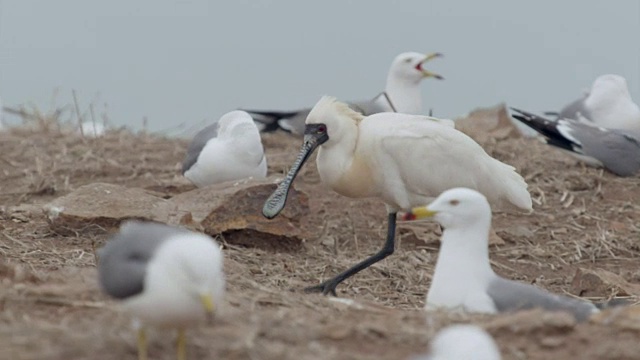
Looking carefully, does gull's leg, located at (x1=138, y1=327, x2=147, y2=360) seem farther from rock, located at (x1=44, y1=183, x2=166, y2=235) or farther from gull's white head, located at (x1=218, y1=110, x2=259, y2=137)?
gull's white head, located at (x1=218, y1=110, x2=259, y2=137)

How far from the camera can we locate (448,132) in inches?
351

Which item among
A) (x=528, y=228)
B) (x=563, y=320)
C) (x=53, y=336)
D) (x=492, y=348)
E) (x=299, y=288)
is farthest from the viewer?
(x=528, y=228)

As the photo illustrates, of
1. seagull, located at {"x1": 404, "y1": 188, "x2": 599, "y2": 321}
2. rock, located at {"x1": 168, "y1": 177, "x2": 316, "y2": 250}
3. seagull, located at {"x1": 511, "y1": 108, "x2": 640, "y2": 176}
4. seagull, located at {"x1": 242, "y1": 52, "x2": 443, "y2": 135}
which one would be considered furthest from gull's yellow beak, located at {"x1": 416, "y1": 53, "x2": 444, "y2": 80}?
seagull, located at {"x1": 404, "y1": 188, "x2": 599, "y2": 321}

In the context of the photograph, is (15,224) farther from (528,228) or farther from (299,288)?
(528,228)

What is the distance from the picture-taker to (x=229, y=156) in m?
11.0

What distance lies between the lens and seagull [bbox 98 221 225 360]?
184 inches

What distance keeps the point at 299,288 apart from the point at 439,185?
1.11m

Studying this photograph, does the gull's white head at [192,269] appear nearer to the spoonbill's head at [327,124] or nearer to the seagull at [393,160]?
the seagull at [393,160]

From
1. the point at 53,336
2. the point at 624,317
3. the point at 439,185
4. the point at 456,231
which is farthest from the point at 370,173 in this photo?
the point at 53,336

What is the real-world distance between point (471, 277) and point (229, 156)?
16.4 ft

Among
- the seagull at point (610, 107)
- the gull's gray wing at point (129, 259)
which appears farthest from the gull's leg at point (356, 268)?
the seagull at point (610, 107)

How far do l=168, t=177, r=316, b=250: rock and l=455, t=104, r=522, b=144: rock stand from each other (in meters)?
4.74

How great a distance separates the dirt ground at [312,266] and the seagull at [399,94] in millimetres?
245

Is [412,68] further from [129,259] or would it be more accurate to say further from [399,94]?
[129,259]
